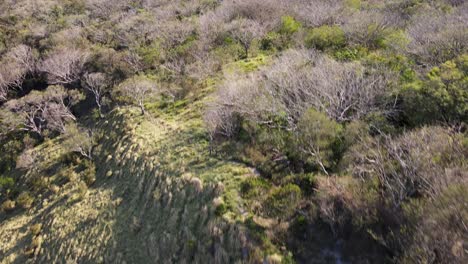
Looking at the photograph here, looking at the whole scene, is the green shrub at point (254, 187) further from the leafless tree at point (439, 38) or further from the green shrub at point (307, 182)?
the leafless tree at point (439, 38)

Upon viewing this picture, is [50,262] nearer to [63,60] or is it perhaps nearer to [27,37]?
[63,60]

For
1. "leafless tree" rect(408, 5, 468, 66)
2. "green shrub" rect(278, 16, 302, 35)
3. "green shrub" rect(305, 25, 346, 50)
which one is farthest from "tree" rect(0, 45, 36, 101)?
"leafless tree" rect(408, 5, 468, 66)

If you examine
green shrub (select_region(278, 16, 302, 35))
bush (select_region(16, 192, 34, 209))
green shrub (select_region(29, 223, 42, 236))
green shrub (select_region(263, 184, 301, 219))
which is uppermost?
green shrub (select_region(278, 16, 302, 35))

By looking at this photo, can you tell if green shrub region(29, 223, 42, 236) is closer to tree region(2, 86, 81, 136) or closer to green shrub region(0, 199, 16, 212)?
green shrub region(0, 199, 16, 212)

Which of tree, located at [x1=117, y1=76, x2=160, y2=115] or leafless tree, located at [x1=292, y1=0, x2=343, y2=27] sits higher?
leafless tree, located at [x1=292, y1=0, x2=343, y2=27]

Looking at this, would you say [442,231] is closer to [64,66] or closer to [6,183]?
[6,183]

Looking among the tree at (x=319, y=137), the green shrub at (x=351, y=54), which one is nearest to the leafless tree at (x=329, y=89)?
the tree at (x=319, y=137)

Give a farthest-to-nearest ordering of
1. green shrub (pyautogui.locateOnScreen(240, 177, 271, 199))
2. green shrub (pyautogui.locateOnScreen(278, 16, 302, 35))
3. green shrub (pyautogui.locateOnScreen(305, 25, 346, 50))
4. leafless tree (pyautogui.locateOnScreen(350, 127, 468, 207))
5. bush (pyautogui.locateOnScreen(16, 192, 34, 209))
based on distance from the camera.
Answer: green shrub (pyautogui.locateOnScreen(278, 16, 302, 35))
green shrub (pyautogui.locateOnScreen(305, 25, 346, 50))
bush (pyautogui.locateOnScreen(16, 192, 34, 209))
green shrub (pyautogui.locateOnScreen(240, 177, 271, 199))
leafless tree (pyautogui.locateOnScreen(350, 127, 468, 207))
